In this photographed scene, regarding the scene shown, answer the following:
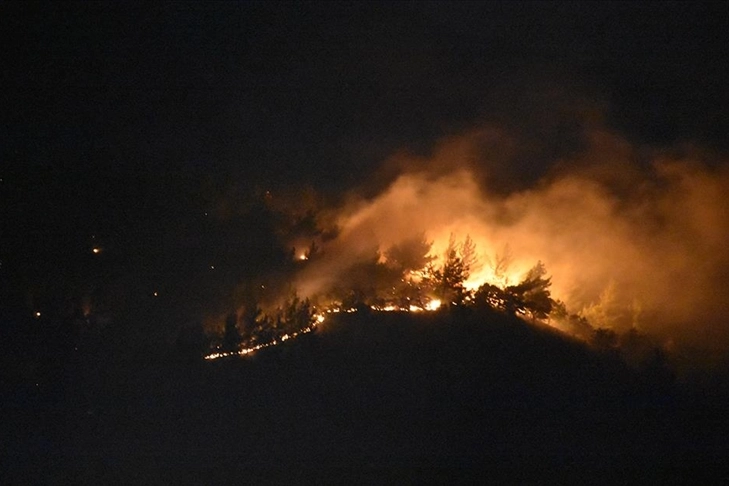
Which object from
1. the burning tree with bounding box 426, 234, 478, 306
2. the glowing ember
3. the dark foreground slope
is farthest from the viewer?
the burning tree with bounding box 426, 234, 478, 306

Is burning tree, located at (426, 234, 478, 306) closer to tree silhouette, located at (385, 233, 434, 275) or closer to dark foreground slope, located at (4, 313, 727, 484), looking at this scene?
tree silhouette, located at (385, 233, 434, 275)

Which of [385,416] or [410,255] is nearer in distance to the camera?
[385,416]

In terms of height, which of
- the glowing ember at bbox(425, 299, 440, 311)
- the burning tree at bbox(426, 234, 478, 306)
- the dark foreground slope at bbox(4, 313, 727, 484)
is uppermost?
the burning tree at bbox(426, 234, 478, 306)

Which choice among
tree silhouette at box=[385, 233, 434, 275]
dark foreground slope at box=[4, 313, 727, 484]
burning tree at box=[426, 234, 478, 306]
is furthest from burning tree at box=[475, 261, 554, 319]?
tree silhouette at box=[385, 233, 434, 275]

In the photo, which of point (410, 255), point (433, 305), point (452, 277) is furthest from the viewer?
point (410, 255)

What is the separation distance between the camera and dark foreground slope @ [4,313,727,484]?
7.58 meters

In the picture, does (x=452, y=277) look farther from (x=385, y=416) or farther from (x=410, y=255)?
(x=385, y=416)

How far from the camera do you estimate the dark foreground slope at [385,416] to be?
7578mm

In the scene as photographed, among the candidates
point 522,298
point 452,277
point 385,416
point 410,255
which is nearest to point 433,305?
point 452,277

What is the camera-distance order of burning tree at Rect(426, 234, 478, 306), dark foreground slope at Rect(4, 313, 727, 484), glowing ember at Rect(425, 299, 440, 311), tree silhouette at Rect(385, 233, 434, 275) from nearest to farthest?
dark foreground slope at Rect(4, 313, 727, 484)
glowing ember at Rect(425, 299, 440, 311)
burning tree at Rect(426, 234, 478, 306)
tree silhouette at Rect(385, 233, 434, 275)

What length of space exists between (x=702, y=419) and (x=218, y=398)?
249 inches

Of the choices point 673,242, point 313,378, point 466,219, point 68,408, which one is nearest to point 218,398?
point 313,378

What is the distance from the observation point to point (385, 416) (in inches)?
326

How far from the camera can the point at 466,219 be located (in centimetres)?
1356
